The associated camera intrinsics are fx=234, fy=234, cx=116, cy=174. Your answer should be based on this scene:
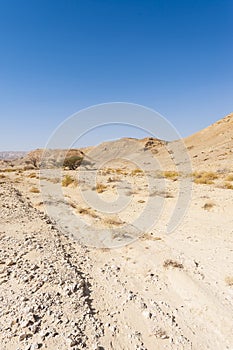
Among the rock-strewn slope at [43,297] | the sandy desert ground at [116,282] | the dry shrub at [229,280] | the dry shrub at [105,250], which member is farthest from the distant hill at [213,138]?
the rock-strewn slope at [43,297]

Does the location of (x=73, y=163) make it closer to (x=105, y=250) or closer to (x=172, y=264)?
(x=105, y=250)

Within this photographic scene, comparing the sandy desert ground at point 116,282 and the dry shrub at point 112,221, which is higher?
the dry shrub at point 112,221

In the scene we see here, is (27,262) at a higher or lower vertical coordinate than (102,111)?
lower

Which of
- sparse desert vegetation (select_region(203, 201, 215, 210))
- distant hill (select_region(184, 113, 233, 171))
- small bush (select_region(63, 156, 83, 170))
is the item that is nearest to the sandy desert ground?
sparse desert vegetation (select_region(203, 201, 215, 210))

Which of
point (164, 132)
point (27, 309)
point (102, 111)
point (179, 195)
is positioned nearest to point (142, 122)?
point (164, 132)

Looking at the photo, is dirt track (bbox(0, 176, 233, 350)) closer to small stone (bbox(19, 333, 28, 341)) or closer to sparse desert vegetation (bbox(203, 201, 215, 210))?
small stone (bbox(19, 333, 28, 341))

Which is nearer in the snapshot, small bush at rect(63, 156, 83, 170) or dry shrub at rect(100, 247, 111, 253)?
dry shrub at rect(100, 247, 111, 253)

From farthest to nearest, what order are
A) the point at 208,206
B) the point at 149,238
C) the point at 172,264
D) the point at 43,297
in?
the point at 208,206 → the point at 149,238 → the point at 172,264 → the point at 43,297

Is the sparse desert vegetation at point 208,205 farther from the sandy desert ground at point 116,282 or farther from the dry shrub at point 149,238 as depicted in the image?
the dry shrub at point 149,238

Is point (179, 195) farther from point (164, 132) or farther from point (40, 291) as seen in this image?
point (40, 291)

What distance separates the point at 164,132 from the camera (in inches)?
451

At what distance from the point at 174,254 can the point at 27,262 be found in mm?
3339

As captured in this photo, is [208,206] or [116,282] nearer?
[116,282]

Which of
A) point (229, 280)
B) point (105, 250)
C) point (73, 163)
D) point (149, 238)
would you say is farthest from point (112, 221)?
point (73, 163)
